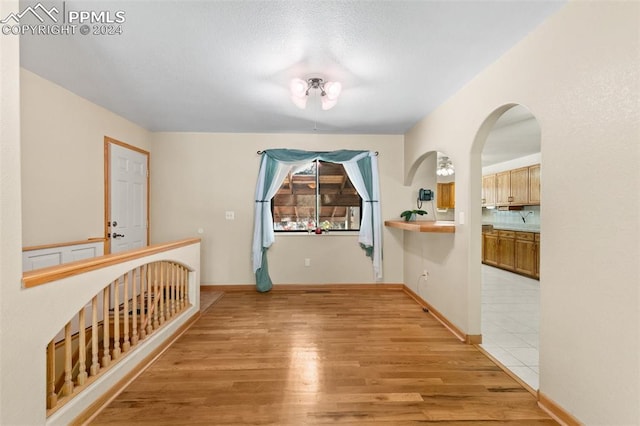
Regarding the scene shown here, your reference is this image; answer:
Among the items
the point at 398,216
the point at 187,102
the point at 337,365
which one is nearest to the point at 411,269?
the point at 398,216

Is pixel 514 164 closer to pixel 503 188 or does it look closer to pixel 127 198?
pixel 503 188

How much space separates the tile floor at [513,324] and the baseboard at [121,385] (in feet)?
9.77

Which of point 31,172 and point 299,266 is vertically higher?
point 31,172

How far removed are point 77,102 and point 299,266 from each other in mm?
3406

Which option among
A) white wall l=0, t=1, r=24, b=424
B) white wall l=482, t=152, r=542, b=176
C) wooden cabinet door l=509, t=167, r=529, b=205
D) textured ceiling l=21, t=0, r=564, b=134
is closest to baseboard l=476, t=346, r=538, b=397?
textured ceiling l=21, t=0, r=564, b=134

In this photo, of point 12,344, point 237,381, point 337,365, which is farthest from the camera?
point 337,365

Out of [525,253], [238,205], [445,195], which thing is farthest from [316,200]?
[525,253]

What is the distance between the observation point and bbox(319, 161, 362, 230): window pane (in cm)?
470

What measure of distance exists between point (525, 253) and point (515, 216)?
4.36 ft

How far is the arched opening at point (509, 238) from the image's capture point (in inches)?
103

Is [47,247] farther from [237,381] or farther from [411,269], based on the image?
[411,269]

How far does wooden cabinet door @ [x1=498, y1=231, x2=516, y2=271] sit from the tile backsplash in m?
0.59

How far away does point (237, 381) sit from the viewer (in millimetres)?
2111

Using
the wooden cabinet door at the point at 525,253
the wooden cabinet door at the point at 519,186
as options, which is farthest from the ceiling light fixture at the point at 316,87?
the wooden cabinet door at the point at 519,186
